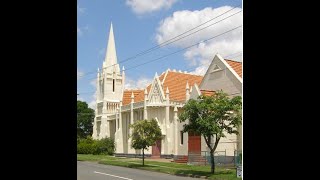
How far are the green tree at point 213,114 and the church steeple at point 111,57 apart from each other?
1941 centimetres

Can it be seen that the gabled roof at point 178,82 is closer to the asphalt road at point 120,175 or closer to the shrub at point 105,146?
the shrub at point 105,146

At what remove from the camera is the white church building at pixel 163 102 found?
706 inches

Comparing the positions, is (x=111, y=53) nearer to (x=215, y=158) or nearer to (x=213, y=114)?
(x=215, y=158)

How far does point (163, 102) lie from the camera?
25.2 metres

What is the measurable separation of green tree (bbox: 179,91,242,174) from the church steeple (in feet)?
63.7

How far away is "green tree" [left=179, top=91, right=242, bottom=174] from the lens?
11594 mm

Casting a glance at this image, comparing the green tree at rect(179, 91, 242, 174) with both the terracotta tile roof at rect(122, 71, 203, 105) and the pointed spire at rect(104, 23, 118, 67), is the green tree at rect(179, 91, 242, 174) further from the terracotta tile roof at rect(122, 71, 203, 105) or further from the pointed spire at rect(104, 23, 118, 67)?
the pointed spire at rect(104, 23, 118, 67)

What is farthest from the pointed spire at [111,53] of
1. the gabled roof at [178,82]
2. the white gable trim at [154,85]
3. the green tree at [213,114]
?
the green tree at [213,114]
